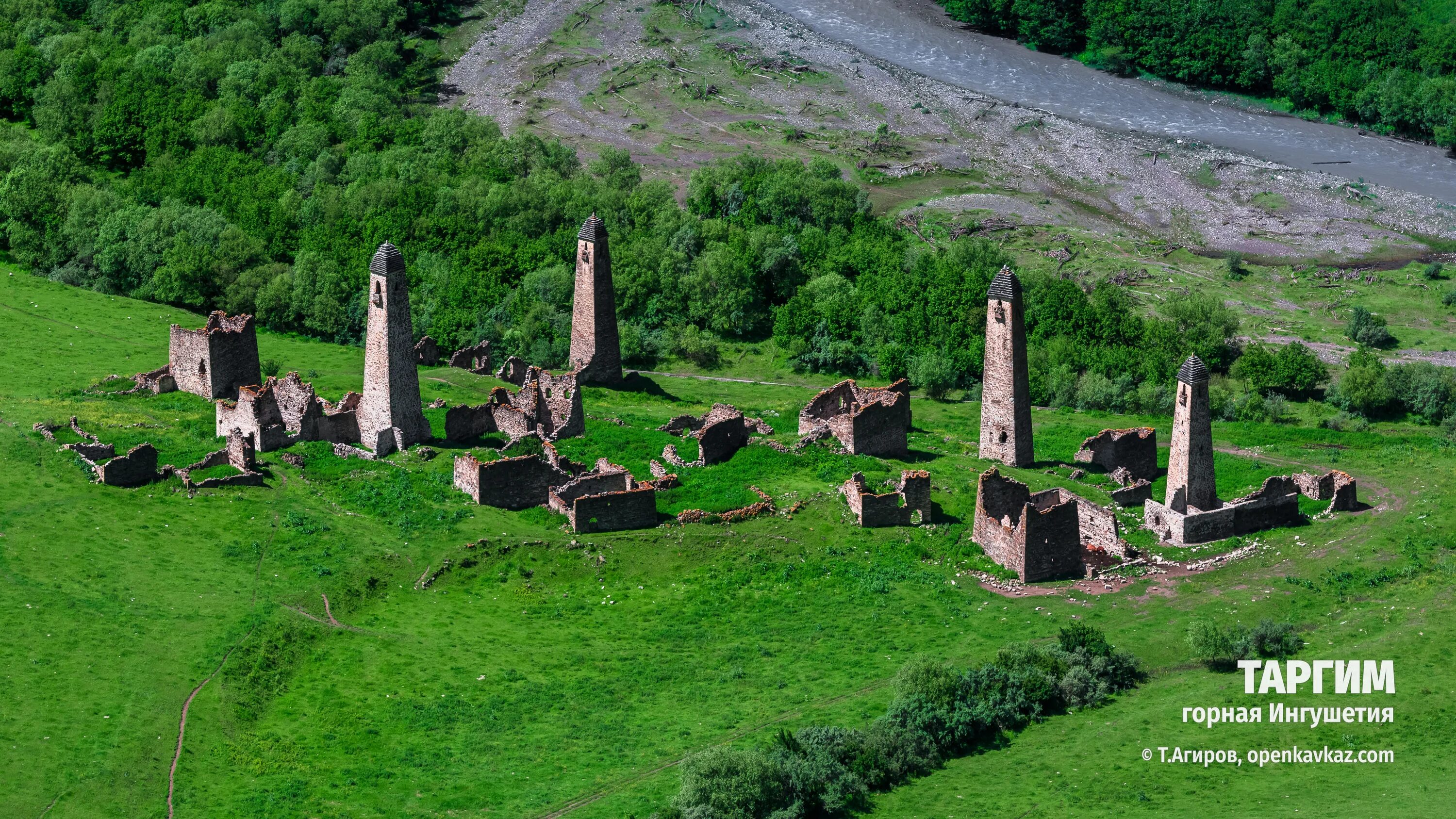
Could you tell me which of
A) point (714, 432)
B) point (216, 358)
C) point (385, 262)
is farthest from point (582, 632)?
point (216, 358)

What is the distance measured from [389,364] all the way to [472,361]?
1899 cm

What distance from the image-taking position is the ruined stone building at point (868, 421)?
94.2m

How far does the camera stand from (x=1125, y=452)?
314ft

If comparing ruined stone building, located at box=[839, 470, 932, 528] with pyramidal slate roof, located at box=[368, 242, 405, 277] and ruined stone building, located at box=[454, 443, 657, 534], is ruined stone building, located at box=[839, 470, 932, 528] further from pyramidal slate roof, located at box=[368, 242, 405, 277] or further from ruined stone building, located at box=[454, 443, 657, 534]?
pyramidal slate roof, located at box=[368, 242, 405, 277]

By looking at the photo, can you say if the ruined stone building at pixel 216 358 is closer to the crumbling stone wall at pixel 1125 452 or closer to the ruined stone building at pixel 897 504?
the ruined stone building at pixel 897 504

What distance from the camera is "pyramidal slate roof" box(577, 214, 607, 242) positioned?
10719 centimetres

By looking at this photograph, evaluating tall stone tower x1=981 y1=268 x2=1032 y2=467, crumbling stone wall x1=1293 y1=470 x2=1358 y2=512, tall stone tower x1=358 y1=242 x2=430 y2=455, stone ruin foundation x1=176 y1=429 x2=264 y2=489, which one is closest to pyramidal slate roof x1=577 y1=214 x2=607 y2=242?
tall stone tower x1=358 y1=242 x2=430 y2=455

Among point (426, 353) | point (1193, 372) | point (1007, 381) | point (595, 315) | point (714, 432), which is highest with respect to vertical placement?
point (1193, 372)

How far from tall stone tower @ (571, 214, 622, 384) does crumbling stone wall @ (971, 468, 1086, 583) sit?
25.4 metres

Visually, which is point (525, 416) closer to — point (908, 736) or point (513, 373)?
A: point (513, 373)

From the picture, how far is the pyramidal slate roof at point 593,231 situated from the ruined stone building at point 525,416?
1089 centimetres

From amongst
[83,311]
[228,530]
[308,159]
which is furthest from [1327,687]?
[308,159]

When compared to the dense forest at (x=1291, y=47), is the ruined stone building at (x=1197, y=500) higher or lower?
lower

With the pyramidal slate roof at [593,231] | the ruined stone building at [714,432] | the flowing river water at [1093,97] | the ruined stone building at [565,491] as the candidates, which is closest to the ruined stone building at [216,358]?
the ruined stone building at [565,491]
